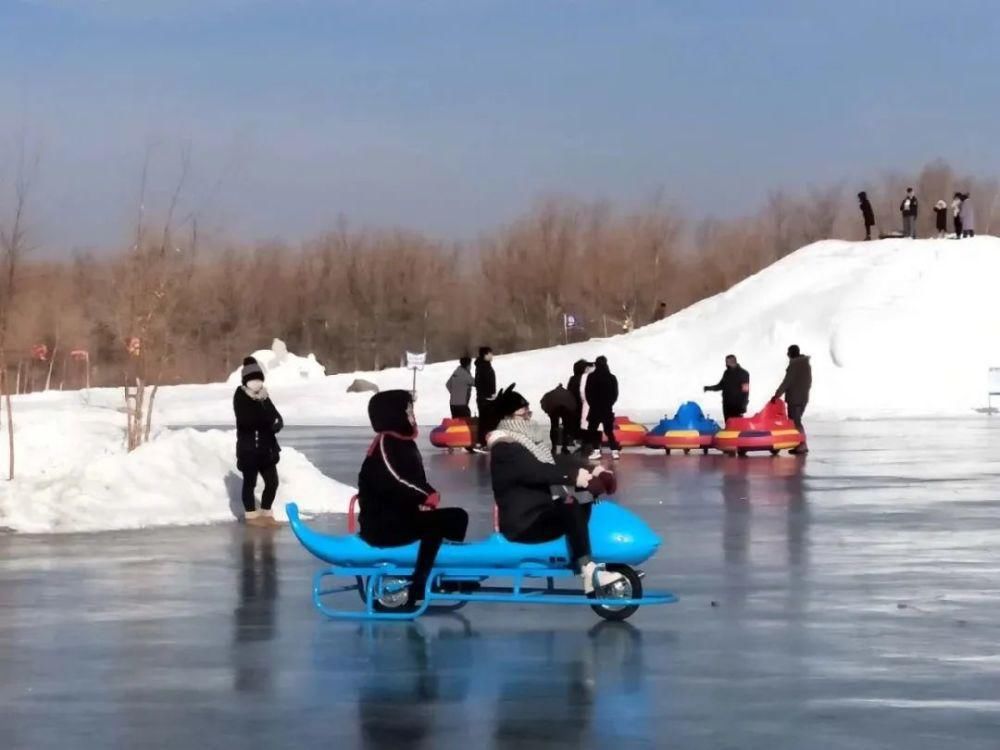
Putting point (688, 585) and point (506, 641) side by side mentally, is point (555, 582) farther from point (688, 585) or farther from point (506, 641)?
point (506, 641)

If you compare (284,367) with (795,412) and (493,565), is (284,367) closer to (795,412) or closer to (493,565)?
(795,412)

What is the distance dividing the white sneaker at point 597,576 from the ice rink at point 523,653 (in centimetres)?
25

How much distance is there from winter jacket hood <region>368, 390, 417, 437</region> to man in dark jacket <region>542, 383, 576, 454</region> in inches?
717

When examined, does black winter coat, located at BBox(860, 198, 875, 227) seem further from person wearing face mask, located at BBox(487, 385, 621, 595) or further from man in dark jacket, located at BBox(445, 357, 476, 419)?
person wearing face mask, located at BBox(487, 385, 621, 595)

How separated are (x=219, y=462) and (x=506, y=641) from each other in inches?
390

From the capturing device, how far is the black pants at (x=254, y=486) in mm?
18406

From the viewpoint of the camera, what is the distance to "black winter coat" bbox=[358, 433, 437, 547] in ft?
38.3

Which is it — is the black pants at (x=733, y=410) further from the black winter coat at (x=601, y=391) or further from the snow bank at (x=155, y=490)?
the snow bank at (x=155, y=490)

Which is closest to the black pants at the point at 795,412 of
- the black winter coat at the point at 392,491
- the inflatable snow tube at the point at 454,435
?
the inflatable snow tube at the point at 454,435

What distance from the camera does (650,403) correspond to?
200 feet

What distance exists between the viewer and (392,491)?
11688 millimetres

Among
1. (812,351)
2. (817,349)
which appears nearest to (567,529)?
(812,351)

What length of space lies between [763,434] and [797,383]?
304cm

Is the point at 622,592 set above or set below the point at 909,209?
below
